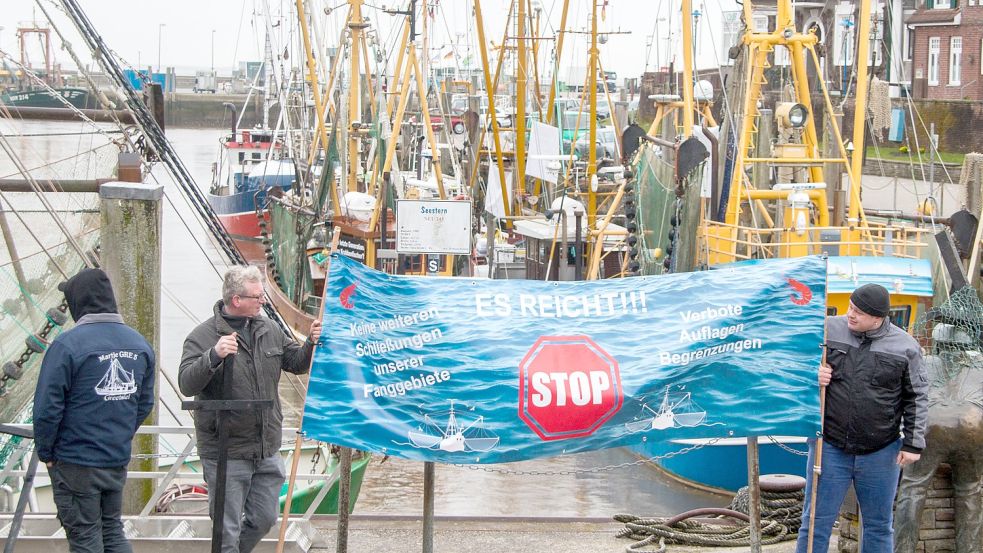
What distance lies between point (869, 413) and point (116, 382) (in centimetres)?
345

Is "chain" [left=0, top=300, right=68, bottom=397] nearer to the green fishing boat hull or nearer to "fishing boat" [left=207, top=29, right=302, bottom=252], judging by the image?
the green fishing boat hull

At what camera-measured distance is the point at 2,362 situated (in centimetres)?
725

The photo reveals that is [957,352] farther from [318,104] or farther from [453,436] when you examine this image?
[318,104]

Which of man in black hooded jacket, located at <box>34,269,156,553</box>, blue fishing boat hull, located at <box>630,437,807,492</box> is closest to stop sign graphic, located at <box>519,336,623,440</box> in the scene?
man in black hooded jacket, located at <box>34,269,156,553</box>

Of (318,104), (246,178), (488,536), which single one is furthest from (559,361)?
(246,178)

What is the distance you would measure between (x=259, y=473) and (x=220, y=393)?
0.46 metres

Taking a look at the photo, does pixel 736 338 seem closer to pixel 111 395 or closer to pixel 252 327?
pixel 252 327

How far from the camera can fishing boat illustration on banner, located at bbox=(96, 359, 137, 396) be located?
17.4 ft

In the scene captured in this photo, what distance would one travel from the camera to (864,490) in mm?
5906

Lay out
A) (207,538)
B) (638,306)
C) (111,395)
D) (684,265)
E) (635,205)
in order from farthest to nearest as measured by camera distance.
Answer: (635,205) < (684,265) < (207,538) < (638,306) < (111,395)

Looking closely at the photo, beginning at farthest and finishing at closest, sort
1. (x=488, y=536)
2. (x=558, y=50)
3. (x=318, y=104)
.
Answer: (x=558, y=50)
(x=318, y=104)
(x=488, y=536)

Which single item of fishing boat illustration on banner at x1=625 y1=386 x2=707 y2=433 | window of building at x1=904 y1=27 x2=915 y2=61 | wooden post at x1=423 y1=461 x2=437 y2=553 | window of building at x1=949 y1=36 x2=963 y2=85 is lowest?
wooden post at x1=423 y1=461 x2=437 y2=553

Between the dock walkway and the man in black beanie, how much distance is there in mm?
1217

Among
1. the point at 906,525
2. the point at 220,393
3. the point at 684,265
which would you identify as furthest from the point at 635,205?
the point at 220,393
